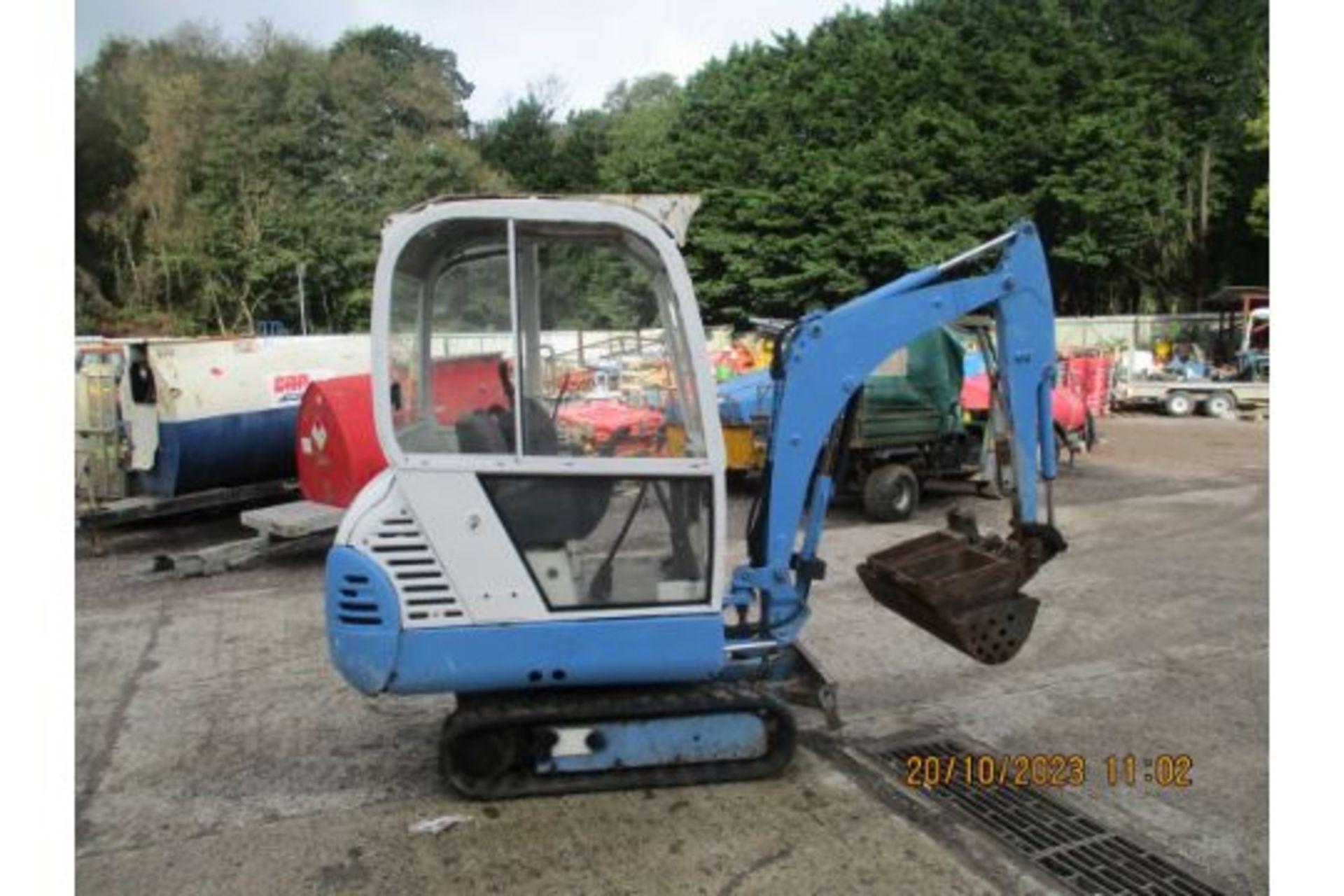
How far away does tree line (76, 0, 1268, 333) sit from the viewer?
31484 mm

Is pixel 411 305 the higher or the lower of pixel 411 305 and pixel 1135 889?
the higher

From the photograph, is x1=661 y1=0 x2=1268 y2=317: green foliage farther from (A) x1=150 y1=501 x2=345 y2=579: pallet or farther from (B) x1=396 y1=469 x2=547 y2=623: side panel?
(B) x1=396 y1=469 x2=547 y2=623: side panel

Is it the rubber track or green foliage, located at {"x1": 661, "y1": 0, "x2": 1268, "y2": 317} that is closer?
the rubber track

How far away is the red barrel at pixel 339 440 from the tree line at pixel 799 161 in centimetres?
2333

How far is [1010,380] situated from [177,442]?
806 cm

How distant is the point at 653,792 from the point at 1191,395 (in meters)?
20.6

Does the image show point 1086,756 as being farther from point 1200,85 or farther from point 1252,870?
point 1200,85

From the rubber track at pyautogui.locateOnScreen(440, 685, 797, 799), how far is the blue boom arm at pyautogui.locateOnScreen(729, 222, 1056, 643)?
0.44m

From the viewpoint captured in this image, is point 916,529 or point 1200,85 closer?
point 916,529

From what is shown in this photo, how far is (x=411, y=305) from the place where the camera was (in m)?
4.07

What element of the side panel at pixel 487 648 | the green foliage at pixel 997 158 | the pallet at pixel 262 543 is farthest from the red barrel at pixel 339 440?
the green foliage at pixel 997 158

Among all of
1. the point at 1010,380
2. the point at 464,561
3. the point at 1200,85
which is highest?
the point at 1200,85

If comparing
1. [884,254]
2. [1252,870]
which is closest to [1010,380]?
[1252,870]
